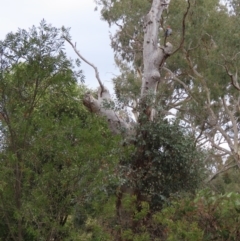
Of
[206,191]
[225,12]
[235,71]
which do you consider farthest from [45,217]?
[225,12]

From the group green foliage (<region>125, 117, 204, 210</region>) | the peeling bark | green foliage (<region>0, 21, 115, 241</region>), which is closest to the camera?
green foliage (<region>0, 21, 115, 241</region>)

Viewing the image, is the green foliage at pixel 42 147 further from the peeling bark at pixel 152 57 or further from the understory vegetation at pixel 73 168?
the peeling bark at pixel 152 57

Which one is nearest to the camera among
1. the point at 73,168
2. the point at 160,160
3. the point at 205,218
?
the point at 73,168

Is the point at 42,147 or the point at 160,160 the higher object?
the point at 160,160

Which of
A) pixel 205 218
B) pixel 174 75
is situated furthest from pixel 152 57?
pixel 174 75

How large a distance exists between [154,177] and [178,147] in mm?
700

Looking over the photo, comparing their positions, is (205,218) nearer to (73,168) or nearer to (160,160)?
(73,168)

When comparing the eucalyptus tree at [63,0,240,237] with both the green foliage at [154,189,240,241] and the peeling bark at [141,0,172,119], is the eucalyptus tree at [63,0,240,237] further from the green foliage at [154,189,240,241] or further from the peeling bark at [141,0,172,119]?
the green foliage at [154,189,240,241]

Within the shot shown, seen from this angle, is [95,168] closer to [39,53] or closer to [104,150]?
[104,150]

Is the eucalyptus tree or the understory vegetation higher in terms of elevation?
the eucalyptus tree

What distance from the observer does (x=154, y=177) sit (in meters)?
10.5

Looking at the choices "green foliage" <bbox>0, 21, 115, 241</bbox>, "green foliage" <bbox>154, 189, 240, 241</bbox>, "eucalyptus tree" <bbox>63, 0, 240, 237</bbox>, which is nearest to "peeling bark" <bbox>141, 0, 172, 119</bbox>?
"eucalyptus tree" <bbox>63, 0, 240, 237</bbox>

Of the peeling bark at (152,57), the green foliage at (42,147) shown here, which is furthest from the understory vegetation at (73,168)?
the peeling bark at (152,57)

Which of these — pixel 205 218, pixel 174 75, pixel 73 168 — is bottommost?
pixel 205 218
